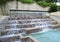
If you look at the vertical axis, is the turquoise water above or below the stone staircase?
below

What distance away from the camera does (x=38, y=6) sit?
45.3 feet

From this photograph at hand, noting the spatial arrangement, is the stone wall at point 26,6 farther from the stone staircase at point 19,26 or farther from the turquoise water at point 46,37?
the turquoise water at point 46,37

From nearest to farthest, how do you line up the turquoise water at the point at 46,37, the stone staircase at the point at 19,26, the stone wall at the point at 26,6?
the turquoise water at the point at 46,37
the stone staircase at the point at 19,26
the stone wall at the point at 26,6

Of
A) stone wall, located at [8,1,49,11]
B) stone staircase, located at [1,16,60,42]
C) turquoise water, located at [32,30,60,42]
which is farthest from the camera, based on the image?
stone wall, located at [8,1,49,11]

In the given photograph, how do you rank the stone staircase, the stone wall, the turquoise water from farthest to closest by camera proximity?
the stone wall < the stone staircase < the turquoise water

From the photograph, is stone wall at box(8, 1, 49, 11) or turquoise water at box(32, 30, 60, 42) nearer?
turquoise water at box(32, 30, 60, 42)

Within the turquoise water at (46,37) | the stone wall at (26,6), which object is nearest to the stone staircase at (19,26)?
the turquoise water at (46,37)

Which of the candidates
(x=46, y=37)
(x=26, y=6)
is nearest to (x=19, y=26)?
(x=46, y=37)

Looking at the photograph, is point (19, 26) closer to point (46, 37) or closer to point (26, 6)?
point (46, 37)

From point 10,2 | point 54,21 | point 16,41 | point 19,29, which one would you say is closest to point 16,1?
point 10,2

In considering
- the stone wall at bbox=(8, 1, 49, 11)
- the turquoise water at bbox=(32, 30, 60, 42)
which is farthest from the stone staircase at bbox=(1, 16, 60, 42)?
the stone wall at bbox=(8, 1, 49, 11)

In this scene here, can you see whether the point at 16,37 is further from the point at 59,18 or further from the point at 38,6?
the point at 38,6

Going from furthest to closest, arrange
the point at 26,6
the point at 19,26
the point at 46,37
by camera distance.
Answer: the point at 26,6
the point at 19,26
the point at 46,37

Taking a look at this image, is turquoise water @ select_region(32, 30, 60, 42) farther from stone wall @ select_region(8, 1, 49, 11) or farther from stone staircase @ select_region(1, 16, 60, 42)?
stone wall @ select_region(8, 1, 49, 11)
